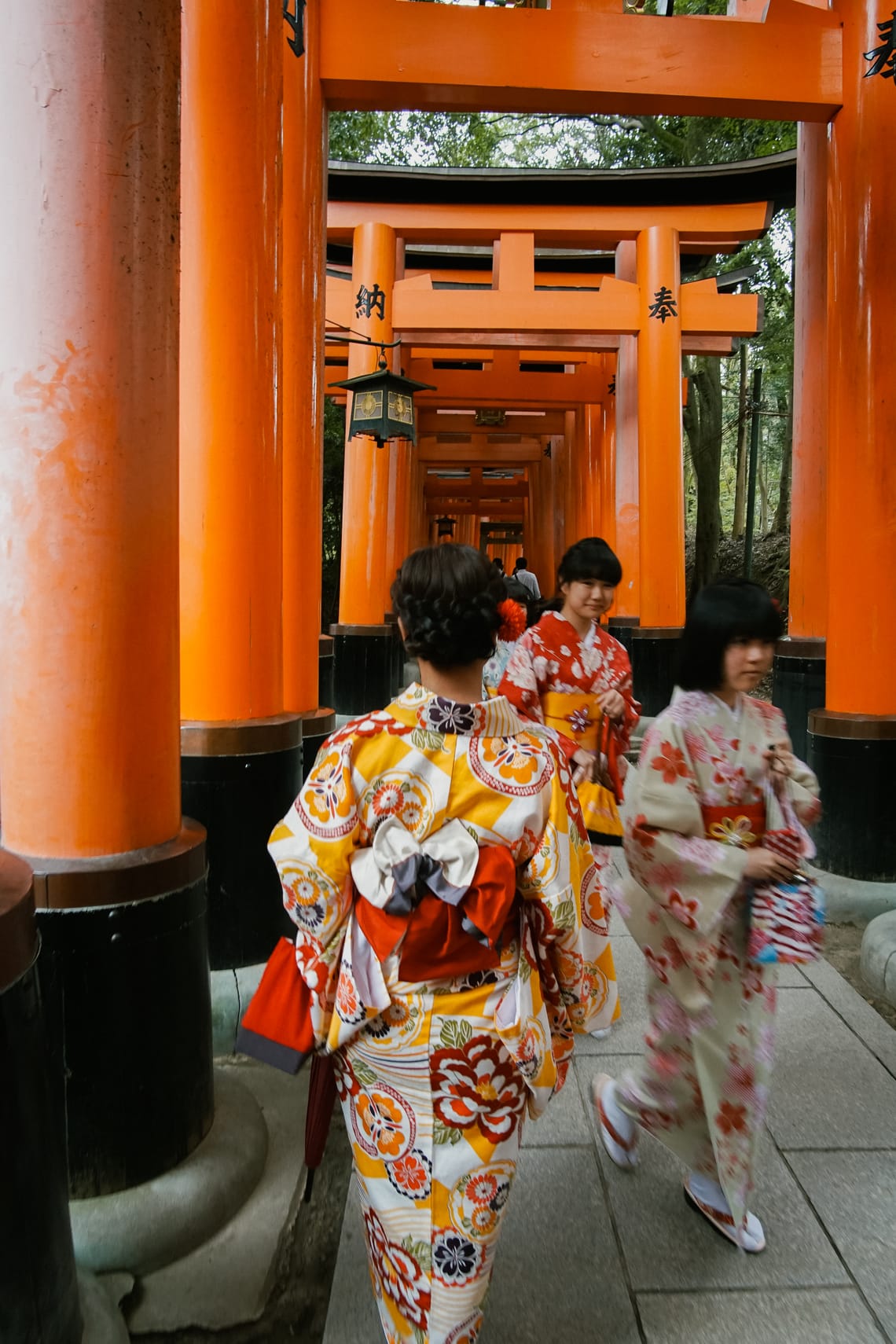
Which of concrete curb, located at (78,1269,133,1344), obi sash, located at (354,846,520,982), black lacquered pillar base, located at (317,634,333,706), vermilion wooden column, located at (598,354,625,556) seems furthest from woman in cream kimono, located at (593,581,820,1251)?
vermilion wooden column, located at (598,354,625,556)

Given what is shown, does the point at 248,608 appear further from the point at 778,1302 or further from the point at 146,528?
the point at 778,1302

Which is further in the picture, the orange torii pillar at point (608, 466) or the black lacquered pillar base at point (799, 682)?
the orange torii pillar at point (608, 466)

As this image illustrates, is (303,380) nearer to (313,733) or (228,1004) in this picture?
(313,733)

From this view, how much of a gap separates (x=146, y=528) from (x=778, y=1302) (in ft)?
7.44

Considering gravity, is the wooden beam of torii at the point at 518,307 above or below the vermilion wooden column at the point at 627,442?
above

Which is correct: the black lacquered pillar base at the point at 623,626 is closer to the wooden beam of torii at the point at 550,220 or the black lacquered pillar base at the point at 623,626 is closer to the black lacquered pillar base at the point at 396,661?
the black lacquered pillar base at the point at 396,661

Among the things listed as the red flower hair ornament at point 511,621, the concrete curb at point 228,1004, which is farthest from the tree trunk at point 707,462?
the red flower hair ornament at point 511,621

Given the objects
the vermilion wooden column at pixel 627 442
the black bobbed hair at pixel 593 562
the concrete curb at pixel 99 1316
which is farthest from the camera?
the vermilion wooden column at pixel 627 442

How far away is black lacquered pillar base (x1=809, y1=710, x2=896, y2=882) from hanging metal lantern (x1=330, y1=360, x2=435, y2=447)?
5.08m

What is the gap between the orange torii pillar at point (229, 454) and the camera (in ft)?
10.9

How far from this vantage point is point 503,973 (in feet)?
5.61

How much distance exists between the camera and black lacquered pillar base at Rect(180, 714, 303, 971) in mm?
3375

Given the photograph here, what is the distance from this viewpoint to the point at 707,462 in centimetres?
1588

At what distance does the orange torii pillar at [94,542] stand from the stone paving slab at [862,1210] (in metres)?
1.63
